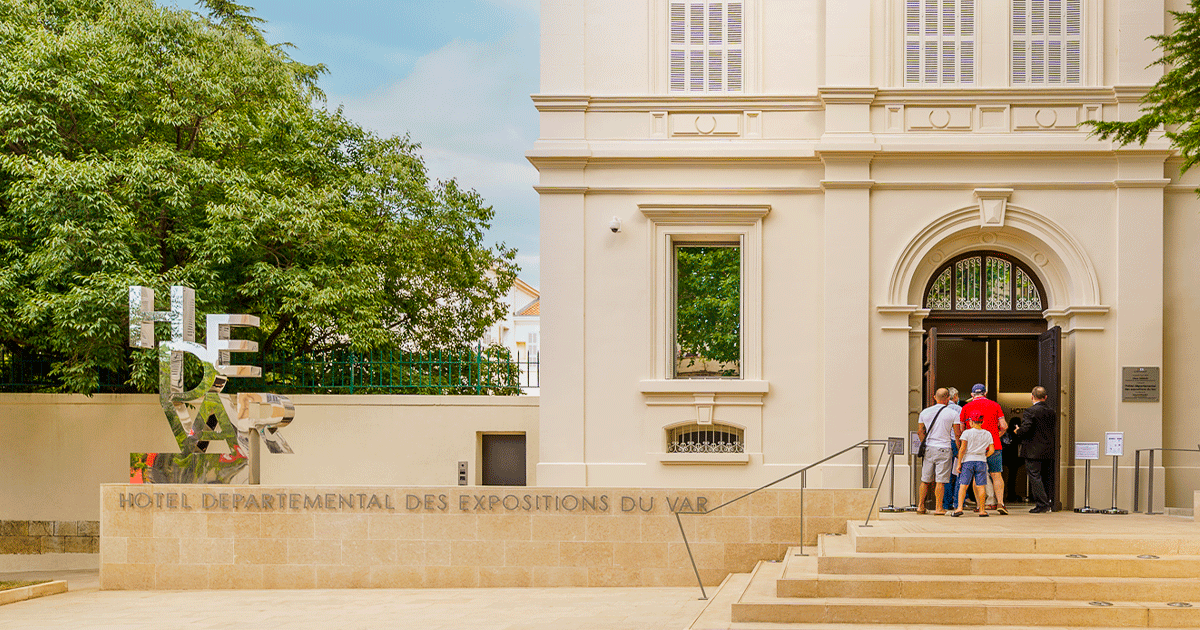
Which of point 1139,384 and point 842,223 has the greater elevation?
point 842,223

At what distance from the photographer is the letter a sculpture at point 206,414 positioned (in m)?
13.8

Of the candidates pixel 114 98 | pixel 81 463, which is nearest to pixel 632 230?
pixel 114 98

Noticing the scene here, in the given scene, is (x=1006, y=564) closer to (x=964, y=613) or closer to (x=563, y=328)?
(x=964, y=613)

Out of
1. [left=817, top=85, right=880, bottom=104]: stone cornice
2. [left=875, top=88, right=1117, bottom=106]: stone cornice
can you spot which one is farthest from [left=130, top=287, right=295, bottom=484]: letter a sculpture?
[left=875, top=88, right=1117, bottom=106]: stone cornice

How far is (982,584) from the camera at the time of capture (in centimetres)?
1021

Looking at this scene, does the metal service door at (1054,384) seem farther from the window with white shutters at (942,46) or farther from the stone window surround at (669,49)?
the stone window surround at (669,49)

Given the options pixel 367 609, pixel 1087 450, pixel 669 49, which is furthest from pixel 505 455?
pixel 1087 450

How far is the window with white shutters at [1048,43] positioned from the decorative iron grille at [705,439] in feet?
23.3

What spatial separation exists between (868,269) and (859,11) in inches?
160

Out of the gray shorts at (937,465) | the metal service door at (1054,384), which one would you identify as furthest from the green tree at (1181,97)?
the gray shorts at (937,465)

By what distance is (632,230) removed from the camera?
1589 cm

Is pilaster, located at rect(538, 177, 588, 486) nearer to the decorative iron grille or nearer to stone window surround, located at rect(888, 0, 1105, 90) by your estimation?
the decorative iron grille

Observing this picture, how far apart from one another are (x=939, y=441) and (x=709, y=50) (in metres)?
7.15

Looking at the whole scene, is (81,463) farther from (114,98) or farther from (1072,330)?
(1072,330)
